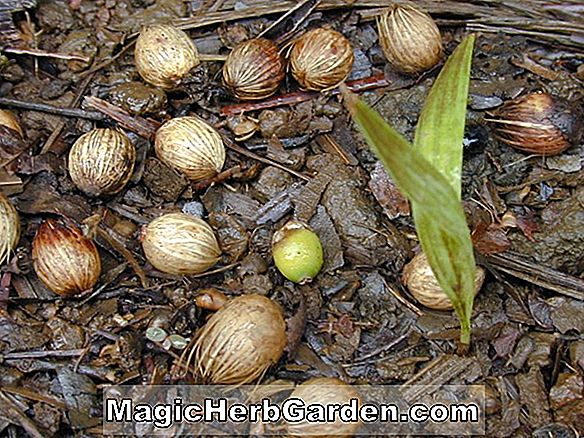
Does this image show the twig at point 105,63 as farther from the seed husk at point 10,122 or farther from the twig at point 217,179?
the twig at point 217,179

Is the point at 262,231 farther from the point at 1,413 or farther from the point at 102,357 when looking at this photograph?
the point at 1,413

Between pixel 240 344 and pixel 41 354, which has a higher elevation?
pixel 240 344

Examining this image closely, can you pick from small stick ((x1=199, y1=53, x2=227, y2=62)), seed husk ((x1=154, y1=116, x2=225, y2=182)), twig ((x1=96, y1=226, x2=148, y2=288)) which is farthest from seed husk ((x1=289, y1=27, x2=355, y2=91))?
twig ((x1=96, y1=226, x2=148, y2=288))

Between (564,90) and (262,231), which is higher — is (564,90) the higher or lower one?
the higher one

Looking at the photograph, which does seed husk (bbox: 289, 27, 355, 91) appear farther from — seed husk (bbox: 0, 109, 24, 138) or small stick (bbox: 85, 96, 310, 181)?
seed husk (bbox: 0, 109, 24, 138)

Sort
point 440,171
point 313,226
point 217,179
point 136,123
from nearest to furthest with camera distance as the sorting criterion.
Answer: point 440,171 < point 313,226 < point 217,179 < point 136,123

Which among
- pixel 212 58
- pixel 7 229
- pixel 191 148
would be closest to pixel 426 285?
pixel 191 148

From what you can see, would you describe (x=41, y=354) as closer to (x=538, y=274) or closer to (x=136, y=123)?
(x=136, y=123)

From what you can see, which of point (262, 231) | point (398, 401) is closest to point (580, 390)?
point (398, 401)
